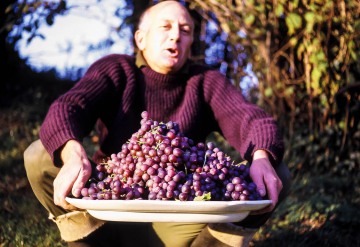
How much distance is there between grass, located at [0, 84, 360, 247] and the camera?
10.4 ft

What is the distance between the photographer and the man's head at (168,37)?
266 centimetres

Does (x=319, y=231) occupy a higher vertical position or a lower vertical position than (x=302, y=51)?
lower

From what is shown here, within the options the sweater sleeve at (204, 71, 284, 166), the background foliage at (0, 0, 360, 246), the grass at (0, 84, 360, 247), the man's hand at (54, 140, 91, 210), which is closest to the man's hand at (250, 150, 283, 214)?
the sweater sleeve at (204, 71, 284, 166)

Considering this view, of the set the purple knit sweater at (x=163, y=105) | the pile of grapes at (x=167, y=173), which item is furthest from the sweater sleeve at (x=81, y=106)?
the pile of grapes at (x=167, y=173)

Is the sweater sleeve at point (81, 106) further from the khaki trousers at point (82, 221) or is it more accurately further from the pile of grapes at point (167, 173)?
the pile of grapes at point (167, 173)

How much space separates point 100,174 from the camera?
79.4 inches

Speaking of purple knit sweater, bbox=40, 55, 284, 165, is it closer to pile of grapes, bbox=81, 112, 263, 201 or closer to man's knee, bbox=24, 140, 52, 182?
man's knee, bbox=24, 140, 52, 182

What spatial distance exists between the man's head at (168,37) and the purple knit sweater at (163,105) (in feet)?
0.31

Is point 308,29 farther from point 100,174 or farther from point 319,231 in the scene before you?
point 100,174

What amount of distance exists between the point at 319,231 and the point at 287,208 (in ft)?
1.32

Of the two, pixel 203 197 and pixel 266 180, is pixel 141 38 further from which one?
pixel 203 197

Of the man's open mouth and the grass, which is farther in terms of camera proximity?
the grass

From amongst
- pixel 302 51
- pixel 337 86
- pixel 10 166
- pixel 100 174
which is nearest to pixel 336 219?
pixel 337 86

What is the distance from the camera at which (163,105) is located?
277 centimetres
